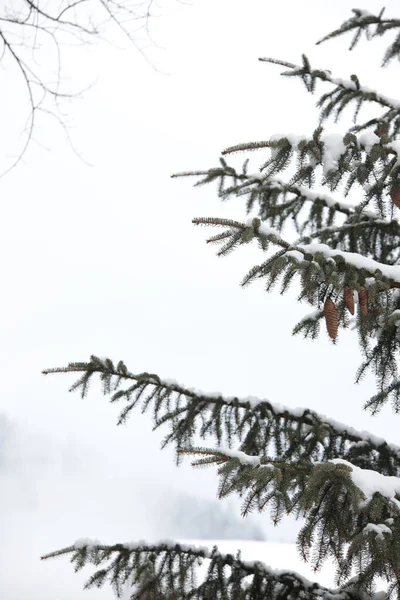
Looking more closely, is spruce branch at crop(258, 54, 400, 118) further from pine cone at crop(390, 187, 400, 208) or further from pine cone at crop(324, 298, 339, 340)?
pine cone at crop(324, 298, 339, 340)

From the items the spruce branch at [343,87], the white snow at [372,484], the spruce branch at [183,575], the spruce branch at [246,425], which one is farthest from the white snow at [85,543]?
the spruce branch at [343,87]

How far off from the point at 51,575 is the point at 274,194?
8.54 meters

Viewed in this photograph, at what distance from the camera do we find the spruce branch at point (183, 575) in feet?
11.9

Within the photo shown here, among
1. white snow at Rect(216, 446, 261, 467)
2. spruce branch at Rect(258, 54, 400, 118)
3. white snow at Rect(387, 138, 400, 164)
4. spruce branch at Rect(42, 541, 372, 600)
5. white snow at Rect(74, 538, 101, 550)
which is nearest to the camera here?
white snow at Rect(216, 446, 261, 467)

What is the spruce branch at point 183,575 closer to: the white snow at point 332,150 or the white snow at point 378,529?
the white snow at point 378,529

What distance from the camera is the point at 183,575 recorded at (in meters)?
3.74

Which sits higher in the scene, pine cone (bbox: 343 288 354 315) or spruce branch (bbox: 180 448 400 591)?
pine cone (bbox: 343 288 354 315)

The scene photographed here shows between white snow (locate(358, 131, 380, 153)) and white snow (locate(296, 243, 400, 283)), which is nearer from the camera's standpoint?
white snow (locate(296, 243, 400, 283))

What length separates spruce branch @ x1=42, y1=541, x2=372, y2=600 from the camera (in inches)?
143

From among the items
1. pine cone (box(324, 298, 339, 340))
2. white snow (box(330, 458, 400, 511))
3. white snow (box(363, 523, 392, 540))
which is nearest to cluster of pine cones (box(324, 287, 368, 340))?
pine cone (box(324, 298, 339, 340))

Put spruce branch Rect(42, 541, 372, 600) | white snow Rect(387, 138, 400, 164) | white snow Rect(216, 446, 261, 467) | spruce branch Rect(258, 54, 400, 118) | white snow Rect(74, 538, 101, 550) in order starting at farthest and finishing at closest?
spruce branch Rect(258, 54, 400, 118), white snow Rect(74, 538, 101, 550), spruce branch Rect(42, 541, 372, 600), white snow Rect(387, 138, 400, 164), white snow Rect(216, 446, 261, 467)

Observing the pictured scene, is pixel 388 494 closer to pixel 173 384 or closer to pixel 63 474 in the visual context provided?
pixel 173 384

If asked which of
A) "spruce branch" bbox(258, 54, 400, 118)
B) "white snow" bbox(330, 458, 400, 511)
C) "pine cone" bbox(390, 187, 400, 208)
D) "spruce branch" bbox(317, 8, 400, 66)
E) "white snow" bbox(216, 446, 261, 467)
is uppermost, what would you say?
"spruce branch" bbox(317, 8, 400, 66)

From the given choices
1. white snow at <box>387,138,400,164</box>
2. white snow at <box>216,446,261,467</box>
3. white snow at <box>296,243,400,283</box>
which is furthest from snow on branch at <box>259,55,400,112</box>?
white snow at <box>216,446,261,467</box>
